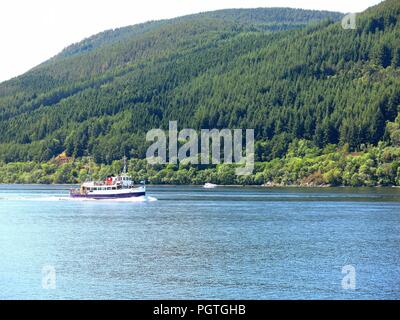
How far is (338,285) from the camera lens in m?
66.9

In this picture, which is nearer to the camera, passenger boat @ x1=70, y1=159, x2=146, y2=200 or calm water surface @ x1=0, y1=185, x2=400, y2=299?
calm water surface @ x1=0, y1=185, x2=400, y2=299

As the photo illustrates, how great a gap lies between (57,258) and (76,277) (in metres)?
11.3

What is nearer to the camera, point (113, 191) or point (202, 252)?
point (202, 252)

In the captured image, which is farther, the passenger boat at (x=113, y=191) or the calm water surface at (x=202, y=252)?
the passenger boat at (x=113, y=191)

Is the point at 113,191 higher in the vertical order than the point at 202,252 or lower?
lower

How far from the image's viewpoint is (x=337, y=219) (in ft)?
393

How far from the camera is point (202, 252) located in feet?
279

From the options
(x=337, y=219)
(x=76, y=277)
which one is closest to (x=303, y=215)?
(x=337, y=219)

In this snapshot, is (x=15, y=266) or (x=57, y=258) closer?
(x=15, y=266)

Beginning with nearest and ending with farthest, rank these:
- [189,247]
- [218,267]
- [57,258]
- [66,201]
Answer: [218,267] < [57,258] < [189,247] < [66,201]

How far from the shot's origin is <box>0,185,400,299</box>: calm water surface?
216 ft

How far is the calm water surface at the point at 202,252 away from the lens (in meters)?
65.8
